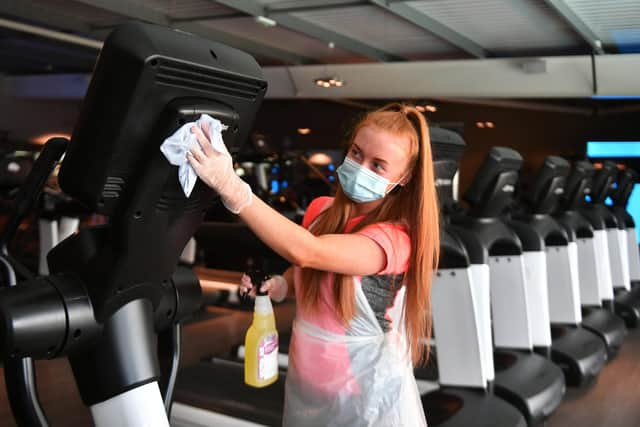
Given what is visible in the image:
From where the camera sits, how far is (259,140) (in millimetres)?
7340

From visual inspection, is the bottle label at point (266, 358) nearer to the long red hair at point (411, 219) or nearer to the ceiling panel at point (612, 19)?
the long red hair at point (411, 219)

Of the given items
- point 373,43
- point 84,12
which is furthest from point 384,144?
point 373,43

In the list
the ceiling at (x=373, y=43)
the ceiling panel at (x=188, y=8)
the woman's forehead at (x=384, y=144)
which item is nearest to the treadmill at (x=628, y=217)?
the ceiling at (x=373, y=43)

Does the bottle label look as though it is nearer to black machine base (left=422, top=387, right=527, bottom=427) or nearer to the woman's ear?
the woman's ear

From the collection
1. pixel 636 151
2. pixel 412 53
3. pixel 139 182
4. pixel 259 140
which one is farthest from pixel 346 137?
pixel 636 151

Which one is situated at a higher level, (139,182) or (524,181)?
(139,182)

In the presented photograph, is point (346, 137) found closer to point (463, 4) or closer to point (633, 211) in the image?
point (463, 4)

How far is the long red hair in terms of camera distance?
62.4 inches

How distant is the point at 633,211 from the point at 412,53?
4.19 m

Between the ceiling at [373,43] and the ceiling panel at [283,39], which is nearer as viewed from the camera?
the ceiling at [373,43]

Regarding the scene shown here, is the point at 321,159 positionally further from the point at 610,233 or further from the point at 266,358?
the point at 266,358

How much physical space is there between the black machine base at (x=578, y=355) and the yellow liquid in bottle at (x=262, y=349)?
9.38 feet

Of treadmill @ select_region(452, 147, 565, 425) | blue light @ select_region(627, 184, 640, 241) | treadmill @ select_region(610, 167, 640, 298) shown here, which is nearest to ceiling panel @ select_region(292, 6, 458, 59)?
treadmill @ select_region(610, 167, 640, 298)

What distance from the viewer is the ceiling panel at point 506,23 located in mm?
6043
